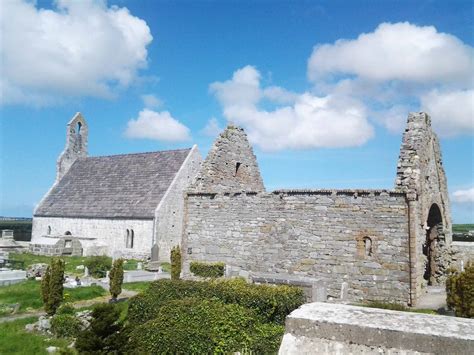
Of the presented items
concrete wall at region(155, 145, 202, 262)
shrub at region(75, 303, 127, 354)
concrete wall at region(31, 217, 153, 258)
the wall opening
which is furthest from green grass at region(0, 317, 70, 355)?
concrete wall at region(31, 217, 153, 258)

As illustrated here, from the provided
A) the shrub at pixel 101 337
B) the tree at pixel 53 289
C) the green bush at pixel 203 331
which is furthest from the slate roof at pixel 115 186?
the shrub at pixel 101 337

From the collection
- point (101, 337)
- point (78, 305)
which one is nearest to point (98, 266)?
point (78, 305)

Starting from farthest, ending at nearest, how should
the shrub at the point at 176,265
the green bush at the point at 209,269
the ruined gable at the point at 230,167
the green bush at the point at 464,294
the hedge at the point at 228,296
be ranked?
the shrub at the point at 176,265 < the ruined gable at the point at 230,167 < the green bush at the point at 209,269 < the hedge at the point at 228,296 < the green bush at the point at 464,294

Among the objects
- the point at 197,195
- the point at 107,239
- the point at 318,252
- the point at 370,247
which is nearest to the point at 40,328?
the point at 197,195

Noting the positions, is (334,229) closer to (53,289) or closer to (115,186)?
(53,289)

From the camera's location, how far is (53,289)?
14.7m

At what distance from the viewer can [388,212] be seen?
585 inches

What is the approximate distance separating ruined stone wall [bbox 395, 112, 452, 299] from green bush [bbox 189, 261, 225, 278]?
308 inches

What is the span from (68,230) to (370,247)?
1300 inches

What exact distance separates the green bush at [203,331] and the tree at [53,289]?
21.1 ft

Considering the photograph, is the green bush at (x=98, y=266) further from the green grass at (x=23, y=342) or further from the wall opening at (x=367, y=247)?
the wall opening at (x=367, y=247)

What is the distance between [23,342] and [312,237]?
10.4 meters

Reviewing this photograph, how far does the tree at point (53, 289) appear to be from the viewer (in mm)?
14531

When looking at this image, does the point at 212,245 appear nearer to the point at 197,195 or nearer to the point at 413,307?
Result: the point at 197,195
